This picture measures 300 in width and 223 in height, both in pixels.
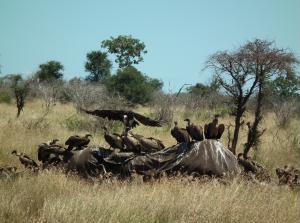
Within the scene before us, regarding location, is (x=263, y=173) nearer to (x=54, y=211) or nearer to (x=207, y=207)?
(x=207, y=207)

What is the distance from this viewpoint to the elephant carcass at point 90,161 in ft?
24.1

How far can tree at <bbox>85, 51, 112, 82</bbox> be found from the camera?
47.1m

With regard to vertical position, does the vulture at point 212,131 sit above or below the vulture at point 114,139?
above

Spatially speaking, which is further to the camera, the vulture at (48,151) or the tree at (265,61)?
the tree at (265,61)

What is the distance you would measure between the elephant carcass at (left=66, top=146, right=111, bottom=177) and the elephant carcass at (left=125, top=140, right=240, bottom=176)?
0.45 meters

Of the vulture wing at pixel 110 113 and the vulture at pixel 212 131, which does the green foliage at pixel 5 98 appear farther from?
the vulture at pixel 212 131

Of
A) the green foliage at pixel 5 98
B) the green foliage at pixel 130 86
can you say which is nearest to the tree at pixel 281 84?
the green foliage at pixel 130 86

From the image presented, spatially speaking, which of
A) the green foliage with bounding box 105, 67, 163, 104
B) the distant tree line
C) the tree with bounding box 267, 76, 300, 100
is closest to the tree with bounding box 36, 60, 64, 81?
the distant tree line

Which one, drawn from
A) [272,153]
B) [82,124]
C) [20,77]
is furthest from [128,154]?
[20,77]

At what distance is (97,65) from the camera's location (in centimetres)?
4775

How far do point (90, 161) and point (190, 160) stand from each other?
1.49 m

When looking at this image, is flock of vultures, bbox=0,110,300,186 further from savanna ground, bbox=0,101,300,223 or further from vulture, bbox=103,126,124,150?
savanna ground, bbox=0,101,300,223

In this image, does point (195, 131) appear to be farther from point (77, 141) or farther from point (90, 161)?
point (77, 141)

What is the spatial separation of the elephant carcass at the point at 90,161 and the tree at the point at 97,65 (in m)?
39.6
